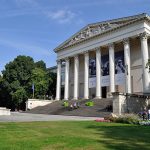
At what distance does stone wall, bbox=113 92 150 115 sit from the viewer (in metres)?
32.0

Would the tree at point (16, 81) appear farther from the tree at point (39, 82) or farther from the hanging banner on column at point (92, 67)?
the hanging banner on column at point (92, 67)

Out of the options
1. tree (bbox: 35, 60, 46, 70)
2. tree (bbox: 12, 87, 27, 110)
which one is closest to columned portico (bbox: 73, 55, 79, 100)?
tree (bbox: 12, 87, 27, 110)

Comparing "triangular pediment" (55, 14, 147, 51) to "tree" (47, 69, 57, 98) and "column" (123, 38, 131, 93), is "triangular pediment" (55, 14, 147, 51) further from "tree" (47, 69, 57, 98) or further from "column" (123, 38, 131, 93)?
"tree" (47, 69, 57, 98)

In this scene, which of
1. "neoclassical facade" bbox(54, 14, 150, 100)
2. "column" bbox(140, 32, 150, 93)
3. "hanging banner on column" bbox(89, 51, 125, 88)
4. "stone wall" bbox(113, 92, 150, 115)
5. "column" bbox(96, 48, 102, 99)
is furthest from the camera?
"column" bbox(96, 48, 102, 99)

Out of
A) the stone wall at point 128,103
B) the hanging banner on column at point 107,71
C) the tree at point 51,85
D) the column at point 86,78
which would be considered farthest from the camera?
the tree at point 51,85

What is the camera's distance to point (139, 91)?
167ft

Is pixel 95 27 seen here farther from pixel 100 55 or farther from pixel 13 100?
pixel 13 100

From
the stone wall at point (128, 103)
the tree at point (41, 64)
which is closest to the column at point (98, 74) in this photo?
the stone wall at point (128, 103)

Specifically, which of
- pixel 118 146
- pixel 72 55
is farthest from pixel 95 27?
pixel 118 146

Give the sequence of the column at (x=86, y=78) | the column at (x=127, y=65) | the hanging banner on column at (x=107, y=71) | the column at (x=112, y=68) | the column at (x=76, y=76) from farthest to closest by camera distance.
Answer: the column at (x=76, y=76)
the column at (x=86, y=78)
the hanging banner on column at (x=107, y=71)
the column at (x=112, y=68)
the column at (x=127, y=65)

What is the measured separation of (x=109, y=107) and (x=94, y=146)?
99.8ft

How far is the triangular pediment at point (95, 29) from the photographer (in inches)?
2002

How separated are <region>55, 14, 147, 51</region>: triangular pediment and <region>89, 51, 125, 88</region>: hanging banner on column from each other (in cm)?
548

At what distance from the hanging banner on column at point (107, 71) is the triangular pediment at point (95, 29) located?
216 inches
